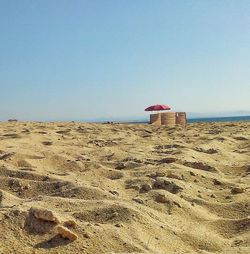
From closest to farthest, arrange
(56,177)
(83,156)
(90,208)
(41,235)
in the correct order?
1. (41,235)
2. (90,208)
3. (56,177)
4. (83,156)

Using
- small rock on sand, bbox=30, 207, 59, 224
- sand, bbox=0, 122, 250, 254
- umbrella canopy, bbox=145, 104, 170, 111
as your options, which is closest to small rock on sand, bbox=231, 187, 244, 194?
sand, bbox=0, 122, 250, 254

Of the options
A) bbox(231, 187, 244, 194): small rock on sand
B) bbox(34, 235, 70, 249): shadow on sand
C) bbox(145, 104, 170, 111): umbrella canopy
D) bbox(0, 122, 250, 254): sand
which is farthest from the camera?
bbox(145, 104, 170, 111): umbrella canopy

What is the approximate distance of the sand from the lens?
2301mm

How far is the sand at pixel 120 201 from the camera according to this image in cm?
230

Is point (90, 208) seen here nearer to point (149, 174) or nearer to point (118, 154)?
point (149, 174)

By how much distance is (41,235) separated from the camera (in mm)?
2273

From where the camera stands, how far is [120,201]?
10.1ft

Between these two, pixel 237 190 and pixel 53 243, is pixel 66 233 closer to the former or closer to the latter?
pixel 53 243

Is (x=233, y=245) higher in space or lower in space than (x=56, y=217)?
lower

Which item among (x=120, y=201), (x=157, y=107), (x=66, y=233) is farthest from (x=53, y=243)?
(x=157, y=107)

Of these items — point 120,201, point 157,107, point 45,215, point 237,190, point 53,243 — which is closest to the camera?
point 53,243

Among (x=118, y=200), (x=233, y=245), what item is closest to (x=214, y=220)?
(x=233, y=245)

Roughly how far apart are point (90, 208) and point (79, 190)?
0.49 meters

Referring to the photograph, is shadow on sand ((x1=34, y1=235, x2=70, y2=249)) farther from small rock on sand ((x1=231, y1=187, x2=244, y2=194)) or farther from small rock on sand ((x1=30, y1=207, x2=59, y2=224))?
small rock on sand ((x1=231, y1=187, x2=244, y2=194))
